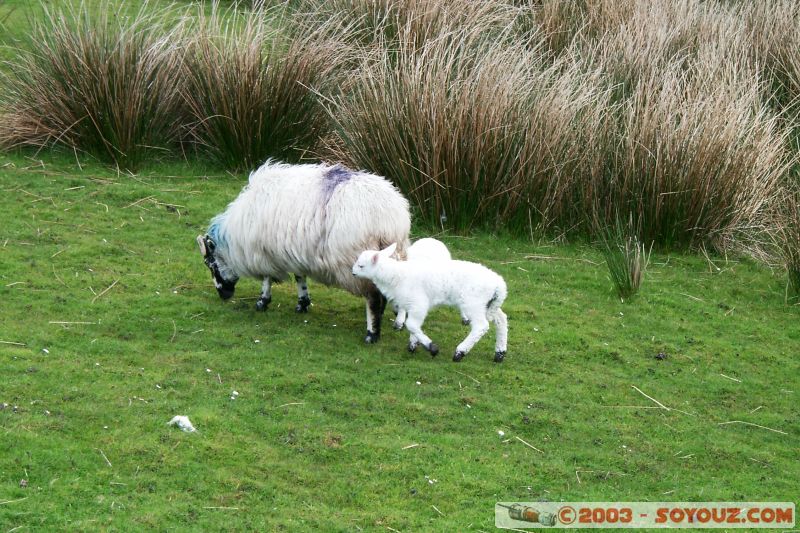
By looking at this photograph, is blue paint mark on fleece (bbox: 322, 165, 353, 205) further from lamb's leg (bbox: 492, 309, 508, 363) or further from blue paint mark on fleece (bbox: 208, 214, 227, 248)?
lamb's leg (bbox: 492, 309, 508, 363)

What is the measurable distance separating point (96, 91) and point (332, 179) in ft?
Result: 14.3

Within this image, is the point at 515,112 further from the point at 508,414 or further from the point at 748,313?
the point at 508,414

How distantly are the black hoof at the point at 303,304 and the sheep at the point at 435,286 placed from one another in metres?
1.10

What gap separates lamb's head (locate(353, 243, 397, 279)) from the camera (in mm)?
7352

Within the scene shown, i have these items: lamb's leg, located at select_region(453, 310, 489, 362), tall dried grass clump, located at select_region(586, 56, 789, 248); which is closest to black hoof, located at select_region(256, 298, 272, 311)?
lamb's leg, located at select_region(453, 310, 489, 362)

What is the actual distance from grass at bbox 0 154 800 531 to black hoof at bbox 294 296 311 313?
152 millimetres

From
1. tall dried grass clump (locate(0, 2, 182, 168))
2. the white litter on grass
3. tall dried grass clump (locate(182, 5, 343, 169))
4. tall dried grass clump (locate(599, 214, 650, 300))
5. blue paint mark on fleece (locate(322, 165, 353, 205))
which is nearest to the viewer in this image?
the white litter on grass

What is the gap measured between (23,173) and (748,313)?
7.30 meters

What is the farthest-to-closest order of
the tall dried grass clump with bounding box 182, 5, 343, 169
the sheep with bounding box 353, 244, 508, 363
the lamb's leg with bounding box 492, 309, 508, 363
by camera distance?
the tall dried grass clump with bounding box 182, 5, 343, 169, the lamb's leg with bounding box 492, 309, 508, 363, the sheep with bounding box 353, 244, 508, 363

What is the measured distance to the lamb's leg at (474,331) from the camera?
742 cm

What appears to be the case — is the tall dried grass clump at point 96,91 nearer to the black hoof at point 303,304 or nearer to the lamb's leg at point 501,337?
the black hoof at point 303,304

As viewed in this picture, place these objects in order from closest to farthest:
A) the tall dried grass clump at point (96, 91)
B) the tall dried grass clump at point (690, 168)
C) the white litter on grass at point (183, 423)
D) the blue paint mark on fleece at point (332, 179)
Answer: the white litter on grass at point (183, 423), the blue paint mark on fleece at point (332, 179), the tall dried grass clump at point (690, 168), the tall dried grass clump at point (96, 91)

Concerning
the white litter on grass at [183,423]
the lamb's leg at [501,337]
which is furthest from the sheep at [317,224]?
the white litter on grass at [183,423]

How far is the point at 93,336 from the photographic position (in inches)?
304
